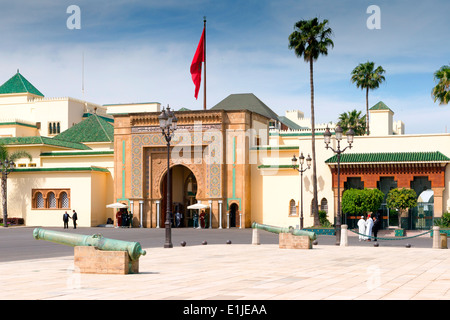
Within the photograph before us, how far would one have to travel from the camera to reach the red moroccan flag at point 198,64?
161 ft

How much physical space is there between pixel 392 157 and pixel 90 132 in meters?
29.1

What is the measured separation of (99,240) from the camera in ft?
44.6

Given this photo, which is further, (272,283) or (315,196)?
(315,196)

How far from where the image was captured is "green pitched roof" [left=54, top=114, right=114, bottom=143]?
5775 cm

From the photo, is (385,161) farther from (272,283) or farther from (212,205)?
(272,283)

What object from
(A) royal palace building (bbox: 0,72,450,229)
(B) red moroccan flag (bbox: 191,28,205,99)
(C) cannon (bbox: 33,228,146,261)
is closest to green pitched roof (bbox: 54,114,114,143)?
(A) royal palace building (bbox: 0,72,450,229)

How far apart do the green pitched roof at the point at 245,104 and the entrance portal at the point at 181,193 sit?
20241mm

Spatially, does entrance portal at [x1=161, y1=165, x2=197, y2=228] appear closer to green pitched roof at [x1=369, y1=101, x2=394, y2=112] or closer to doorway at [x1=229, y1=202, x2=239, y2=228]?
doorway at [x1=229, y1=202, x2=239, y2=228]

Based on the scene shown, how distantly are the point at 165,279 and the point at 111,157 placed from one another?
3811cm

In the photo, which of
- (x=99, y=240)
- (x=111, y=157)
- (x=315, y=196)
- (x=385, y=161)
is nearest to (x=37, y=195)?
(x=111, y=157)

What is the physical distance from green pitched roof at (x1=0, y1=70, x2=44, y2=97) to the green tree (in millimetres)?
43656
